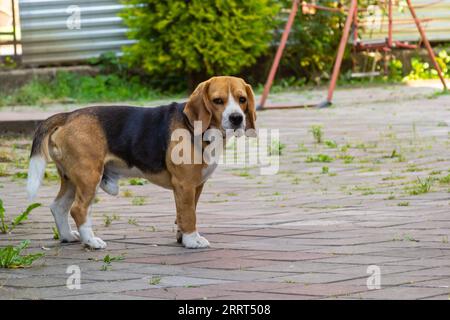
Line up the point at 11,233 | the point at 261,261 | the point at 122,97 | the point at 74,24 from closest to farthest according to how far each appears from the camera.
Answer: the point at 261,261 → the point at 11,233 → the point at 122,97 → the point at 74,24

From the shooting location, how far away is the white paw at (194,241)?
4.84 meters

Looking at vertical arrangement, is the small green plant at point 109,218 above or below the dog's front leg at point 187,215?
below

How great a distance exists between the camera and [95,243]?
4824mm

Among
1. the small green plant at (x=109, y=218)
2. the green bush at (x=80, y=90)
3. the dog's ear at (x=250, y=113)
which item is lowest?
the green bush at (x=80, y=90)

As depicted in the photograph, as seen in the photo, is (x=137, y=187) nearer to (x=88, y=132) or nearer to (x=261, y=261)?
(x=88, y=132)

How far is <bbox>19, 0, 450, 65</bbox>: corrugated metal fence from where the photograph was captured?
48.8 feet

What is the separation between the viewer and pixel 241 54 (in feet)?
46.3

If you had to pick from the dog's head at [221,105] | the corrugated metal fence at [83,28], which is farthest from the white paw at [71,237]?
the corrugated metal fence at [83,28]

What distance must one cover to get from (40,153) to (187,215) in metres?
0.81

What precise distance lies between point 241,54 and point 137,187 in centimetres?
716

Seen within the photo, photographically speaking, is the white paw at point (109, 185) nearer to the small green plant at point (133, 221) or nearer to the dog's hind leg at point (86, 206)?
the dog's hind leg at point (86, 206)

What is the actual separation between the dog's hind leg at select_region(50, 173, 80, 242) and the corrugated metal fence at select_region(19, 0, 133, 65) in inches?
395

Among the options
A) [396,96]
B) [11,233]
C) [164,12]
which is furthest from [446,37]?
[11,233]

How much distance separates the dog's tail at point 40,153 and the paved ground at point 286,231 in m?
0.33
